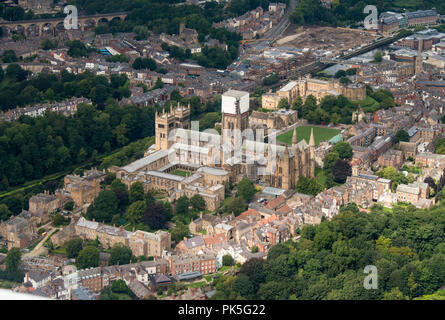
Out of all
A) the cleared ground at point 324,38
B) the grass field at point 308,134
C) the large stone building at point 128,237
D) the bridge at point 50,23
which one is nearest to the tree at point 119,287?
the large stone building at point 128,237

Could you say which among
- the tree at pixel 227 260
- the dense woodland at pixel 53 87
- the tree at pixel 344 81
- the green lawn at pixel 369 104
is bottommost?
the tree at pixel 227 260

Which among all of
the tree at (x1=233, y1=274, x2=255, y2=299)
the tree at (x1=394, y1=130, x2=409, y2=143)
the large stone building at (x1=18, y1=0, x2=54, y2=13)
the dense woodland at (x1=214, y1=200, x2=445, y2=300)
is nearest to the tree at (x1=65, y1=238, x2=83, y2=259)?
the dense woodland at (x1=214, y1=200, x2=445, y2=300)

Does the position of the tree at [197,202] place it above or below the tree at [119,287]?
above

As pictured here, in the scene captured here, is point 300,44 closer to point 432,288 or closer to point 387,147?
point 387,147

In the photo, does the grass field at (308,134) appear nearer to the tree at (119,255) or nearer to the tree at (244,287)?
the tree at (119,255)

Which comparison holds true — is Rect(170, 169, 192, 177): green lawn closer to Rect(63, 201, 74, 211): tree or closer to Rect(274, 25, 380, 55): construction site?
Rect(63, 201, 74, 211): tree

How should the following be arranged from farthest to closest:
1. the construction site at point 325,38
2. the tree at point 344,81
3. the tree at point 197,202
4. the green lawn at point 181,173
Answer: the construction site at point 325,38
the tree at point 344,81
the green lawn at point 181,173
the tree at point 197,202

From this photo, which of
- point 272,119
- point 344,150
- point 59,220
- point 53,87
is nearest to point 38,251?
point 59,220

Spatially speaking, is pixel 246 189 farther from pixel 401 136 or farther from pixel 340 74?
pixel 340 74
